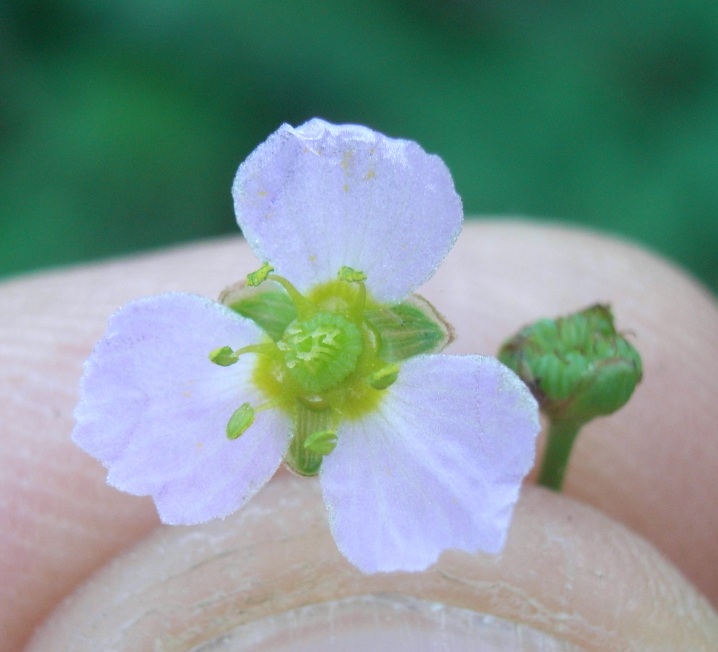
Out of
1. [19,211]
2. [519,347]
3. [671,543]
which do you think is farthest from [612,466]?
[19,211]

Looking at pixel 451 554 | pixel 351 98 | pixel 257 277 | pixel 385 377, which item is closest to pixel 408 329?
pixel 385 377

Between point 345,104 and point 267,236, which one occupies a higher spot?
point 267,236

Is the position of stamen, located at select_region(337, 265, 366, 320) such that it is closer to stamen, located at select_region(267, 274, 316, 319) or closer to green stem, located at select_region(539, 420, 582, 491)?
stamen, located at select_region(267, 274, 316, 319)

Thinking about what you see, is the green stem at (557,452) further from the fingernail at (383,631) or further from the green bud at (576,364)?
the fingernail at (383,631)

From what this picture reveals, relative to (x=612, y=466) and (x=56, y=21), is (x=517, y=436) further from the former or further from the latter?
(x=56, y=21)

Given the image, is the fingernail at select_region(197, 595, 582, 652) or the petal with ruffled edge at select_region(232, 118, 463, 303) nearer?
the petal with ruffled edge at select_region(232, 118, 463, 303)

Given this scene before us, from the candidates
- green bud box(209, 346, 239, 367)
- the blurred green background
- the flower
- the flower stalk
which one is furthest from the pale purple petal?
the blurred green background
